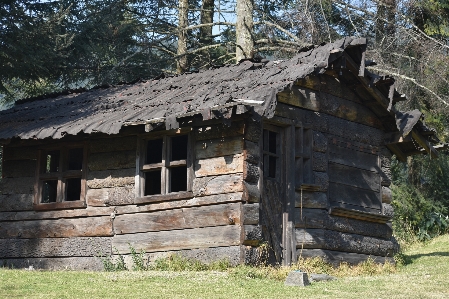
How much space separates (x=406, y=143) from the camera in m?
17.1

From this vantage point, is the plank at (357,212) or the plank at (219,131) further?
the plank at (357,212)

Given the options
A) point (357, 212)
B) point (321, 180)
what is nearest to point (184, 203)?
point (321, 180)

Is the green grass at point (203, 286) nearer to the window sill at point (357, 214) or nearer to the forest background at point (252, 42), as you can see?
the window sill at point (357, 214)

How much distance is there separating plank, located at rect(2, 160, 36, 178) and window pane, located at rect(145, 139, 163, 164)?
8.43ft

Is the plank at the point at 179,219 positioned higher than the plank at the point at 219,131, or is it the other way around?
the plank at the point at 219,131

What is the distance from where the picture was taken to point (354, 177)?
51.5ft

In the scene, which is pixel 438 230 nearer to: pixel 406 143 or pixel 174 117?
pixel 406 143

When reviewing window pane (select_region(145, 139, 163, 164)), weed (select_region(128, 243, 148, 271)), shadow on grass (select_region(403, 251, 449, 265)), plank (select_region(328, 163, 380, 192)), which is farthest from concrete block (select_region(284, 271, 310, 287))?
shadow on grass (select_region(403, 251, 449, 265))

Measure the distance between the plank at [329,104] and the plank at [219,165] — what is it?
5.38 feet

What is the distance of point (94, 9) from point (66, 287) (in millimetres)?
16781

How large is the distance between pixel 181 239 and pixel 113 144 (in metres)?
2.69

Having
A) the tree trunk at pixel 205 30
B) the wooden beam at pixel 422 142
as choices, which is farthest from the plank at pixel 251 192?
the tree trunk at pixel 205 30

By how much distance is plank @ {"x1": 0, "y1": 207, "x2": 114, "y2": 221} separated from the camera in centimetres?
1499

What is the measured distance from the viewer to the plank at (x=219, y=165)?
43.2 ft
